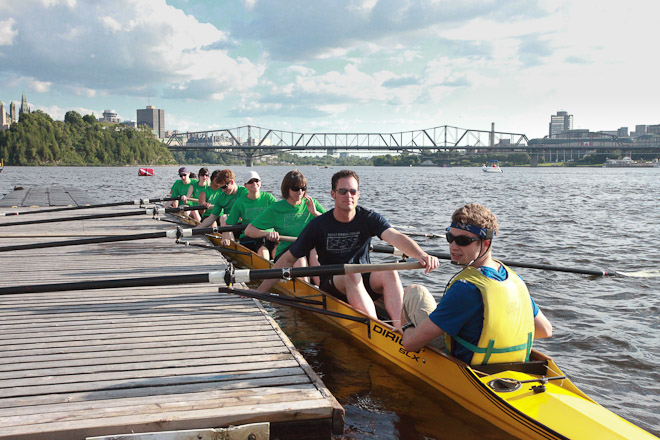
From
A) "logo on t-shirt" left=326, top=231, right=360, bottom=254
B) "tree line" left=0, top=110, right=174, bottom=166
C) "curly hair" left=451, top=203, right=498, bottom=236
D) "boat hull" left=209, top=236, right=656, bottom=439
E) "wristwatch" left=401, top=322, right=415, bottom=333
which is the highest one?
"tree line" left=0, top=110, right=174, bottom=166

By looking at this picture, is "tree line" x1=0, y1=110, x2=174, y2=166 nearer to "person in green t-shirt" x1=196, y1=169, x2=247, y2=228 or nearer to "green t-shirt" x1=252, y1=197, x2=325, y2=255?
"person in green t-shirt" x1=196, y1=169, x2=247, y2=228

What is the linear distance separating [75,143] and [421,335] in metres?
133

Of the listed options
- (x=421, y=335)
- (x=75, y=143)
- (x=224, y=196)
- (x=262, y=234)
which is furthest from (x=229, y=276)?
(x=75, y=143)

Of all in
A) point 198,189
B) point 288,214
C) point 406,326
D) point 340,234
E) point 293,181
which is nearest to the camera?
point 406,326

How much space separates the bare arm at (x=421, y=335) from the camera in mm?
4055

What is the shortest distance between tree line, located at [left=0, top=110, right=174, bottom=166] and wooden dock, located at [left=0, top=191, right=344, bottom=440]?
117 m

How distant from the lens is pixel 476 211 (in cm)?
380

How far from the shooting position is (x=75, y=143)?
12188cm

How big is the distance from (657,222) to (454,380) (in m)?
22.3

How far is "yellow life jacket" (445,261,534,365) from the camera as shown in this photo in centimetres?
366

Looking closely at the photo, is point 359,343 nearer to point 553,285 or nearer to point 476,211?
point 476,211

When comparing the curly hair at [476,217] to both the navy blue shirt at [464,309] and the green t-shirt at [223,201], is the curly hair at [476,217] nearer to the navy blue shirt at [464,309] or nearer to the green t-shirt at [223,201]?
the navy blue shirt at [464,309]

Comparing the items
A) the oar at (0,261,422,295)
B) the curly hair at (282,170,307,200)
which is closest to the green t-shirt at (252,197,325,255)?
the curly hair at (282,170,307,200)

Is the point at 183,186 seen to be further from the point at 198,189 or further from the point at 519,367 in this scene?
the point at 519,367
